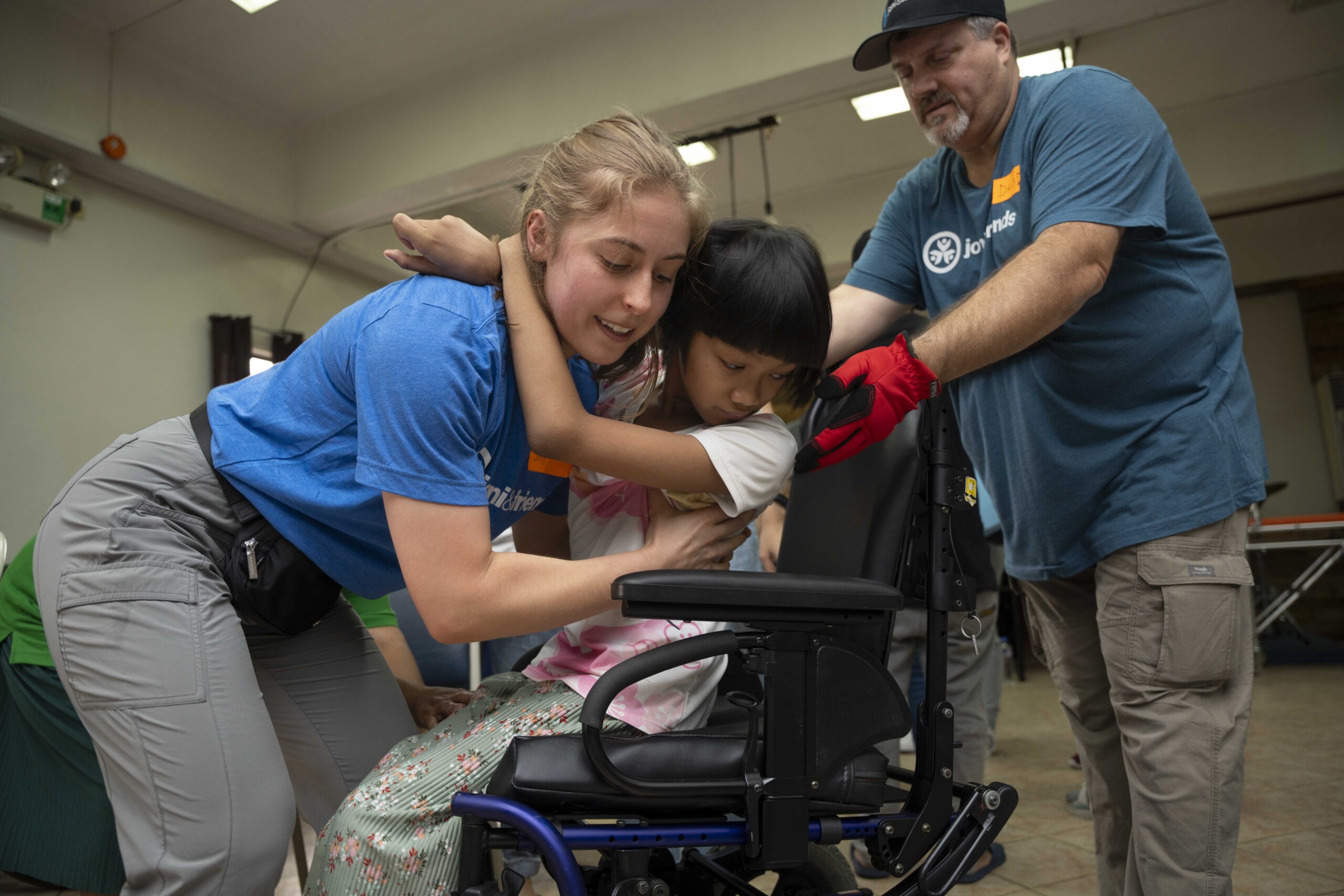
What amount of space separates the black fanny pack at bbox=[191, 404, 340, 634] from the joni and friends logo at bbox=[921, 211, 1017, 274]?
1141 mm

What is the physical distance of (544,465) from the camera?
1.11 m

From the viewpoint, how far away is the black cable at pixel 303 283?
638 cm

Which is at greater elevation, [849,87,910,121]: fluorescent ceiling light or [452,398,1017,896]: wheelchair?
[849,87,910,121]: fluorescent ceiling light

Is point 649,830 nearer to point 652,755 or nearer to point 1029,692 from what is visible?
point 652,755

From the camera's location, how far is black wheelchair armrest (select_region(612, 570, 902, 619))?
822 mm

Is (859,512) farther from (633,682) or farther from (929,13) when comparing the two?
(929,13)

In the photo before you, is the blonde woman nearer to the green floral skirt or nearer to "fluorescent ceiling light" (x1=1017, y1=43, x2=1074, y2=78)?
the green floral skirt

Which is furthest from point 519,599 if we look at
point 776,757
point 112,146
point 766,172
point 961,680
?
point 766,172

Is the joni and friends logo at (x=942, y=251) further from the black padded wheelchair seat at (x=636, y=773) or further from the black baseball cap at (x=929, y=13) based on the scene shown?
the black padded wheelchair seat at (x=636, y=773)

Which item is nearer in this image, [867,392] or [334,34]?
[867,392]

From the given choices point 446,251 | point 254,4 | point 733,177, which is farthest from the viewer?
point 733,177

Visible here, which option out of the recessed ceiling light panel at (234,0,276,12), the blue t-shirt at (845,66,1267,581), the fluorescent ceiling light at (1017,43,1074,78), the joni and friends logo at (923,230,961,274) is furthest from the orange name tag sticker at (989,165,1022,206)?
the recessed ceiling light panel at (234,0,276,12)

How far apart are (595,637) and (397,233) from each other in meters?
0.57

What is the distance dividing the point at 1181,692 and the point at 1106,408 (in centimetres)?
42
